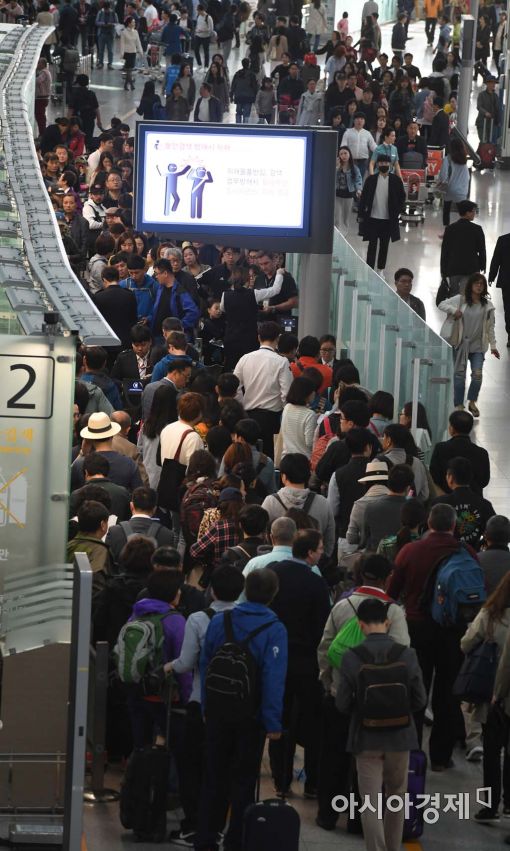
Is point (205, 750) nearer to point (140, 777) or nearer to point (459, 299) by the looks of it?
point (140, 777)

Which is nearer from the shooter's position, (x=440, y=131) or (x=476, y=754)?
(x=476, y=754)

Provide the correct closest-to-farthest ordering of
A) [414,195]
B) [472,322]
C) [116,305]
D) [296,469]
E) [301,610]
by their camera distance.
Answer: [301,610]
[296,469]
[116,305]
[472,322]
[414,195]

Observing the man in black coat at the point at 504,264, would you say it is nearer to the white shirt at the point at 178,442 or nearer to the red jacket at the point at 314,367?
the red jacket at the point at 314,367

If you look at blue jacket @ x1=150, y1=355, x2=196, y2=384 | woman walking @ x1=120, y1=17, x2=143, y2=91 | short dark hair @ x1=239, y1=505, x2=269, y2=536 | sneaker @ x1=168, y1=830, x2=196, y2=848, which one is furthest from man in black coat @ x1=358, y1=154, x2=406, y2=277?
woman walking @ x1=120, y1=17, x2=143, y2=91

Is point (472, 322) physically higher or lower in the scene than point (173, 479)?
higher

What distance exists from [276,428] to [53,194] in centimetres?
825

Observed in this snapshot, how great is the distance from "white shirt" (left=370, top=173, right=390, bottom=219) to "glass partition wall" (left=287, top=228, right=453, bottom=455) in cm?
422

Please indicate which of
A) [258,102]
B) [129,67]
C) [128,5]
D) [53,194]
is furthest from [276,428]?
[128,5]

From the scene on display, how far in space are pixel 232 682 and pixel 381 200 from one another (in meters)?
14.9

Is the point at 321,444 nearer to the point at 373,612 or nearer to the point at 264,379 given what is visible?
the point at 264,379

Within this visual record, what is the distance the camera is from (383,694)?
7410 millimetres

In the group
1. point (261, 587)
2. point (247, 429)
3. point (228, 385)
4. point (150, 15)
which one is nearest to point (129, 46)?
point (150, 15)

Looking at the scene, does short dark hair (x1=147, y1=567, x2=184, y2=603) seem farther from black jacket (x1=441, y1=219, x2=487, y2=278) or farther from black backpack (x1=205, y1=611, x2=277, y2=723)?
black jacket (x1=441, y1=219, x2=487, y2=278)

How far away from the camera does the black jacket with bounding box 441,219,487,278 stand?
1814cm
